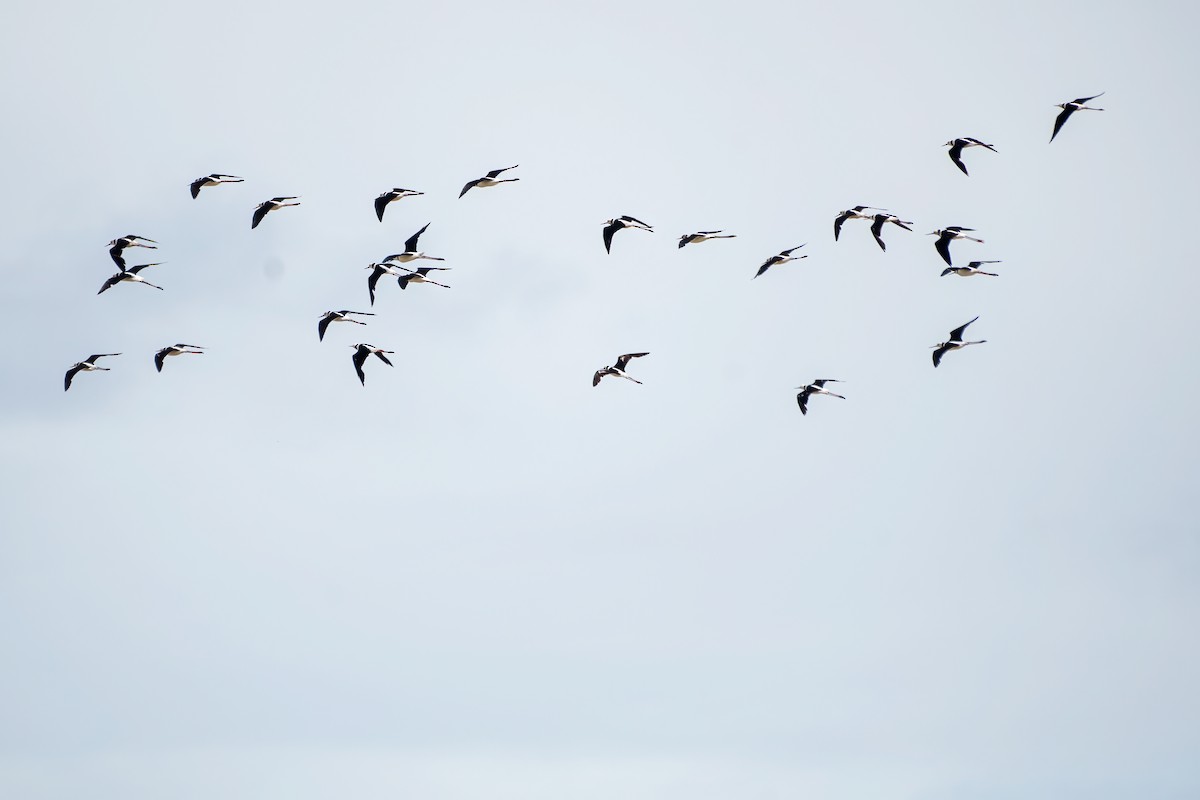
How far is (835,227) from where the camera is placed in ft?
278

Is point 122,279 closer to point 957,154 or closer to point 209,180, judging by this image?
point 209,180

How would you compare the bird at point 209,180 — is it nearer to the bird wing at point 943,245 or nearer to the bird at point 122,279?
the bird at point 122,279

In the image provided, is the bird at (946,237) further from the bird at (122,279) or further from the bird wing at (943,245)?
the bird at (122,279)

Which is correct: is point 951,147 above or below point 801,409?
above

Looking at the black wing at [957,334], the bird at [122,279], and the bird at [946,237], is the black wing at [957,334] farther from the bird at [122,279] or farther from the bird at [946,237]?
the bird at [122,279]

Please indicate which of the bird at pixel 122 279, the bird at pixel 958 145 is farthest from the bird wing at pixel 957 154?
the bird at pixel 122 279

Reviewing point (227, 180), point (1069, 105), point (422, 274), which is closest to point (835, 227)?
point (1069, 105)

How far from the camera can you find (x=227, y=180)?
267ft

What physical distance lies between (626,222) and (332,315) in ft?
44.9

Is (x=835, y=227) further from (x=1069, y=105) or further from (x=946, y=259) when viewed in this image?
(x=1069, y=105)

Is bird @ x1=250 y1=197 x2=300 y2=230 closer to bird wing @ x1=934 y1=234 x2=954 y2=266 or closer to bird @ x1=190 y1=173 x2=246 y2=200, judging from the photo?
bird @ x1=190 y1=173 x2=246 y2=200

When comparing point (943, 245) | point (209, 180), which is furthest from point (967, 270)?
point (209, 180)

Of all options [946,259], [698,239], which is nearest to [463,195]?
[698,239]

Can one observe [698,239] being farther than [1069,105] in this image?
Yes
